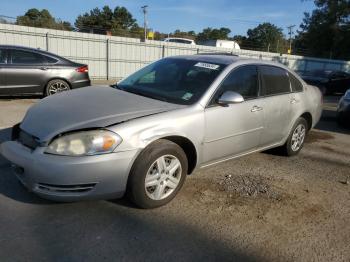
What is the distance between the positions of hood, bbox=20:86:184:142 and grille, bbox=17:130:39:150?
0.16 ft

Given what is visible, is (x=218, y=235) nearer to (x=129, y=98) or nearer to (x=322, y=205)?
(x=322, y=205)

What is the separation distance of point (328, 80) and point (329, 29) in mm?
29404

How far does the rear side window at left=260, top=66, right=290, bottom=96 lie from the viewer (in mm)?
4973

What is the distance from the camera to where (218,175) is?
15.5 ft

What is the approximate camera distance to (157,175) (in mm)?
3619

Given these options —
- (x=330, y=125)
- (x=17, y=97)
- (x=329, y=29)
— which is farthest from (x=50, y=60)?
(x=329, y=29)

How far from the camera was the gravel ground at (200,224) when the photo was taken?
2973mm

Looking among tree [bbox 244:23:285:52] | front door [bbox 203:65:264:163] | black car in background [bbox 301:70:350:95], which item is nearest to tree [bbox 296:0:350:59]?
black car in background [bbox 301:70:350:95]

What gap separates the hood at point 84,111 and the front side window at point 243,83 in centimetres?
71

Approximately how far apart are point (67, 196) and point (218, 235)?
1.39 metres

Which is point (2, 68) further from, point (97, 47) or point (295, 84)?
point (97, 47)

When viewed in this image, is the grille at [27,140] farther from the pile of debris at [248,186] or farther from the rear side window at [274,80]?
the rear side window at [274,80]

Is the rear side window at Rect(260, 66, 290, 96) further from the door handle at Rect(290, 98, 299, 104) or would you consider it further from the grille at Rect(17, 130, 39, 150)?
the grille at Rect(17, 130, 39, 150)

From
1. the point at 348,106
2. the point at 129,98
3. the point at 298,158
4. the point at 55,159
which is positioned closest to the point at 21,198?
the point at 55,159
